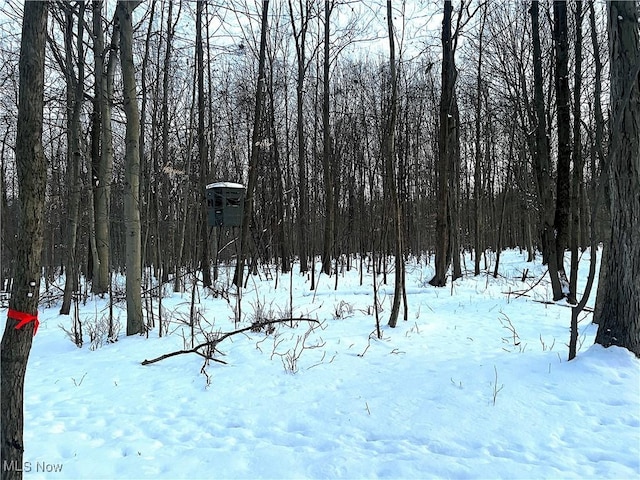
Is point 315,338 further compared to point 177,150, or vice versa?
point 177,150

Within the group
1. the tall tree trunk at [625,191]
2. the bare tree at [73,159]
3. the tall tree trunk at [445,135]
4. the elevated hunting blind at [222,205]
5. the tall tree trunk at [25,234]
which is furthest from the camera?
the elevated hunting blind at [222,205]

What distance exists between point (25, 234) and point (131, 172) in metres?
4.08

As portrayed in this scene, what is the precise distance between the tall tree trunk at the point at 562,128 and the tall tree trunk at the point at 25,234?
768 cm

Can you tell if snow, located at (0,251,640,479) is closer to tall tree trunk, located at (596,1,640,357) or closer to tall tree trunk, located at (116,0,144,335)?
tall tree trunk, located at (596,1,640,357)

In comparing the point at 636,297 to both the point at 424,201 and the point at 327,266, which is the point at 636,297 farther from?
the point at 424,201

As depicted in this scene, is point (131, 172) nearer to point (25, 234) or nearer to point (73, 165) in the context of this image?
point (73, 165)

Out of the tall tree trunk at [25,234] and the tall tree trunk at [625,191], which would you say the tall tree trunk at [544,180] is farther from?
the tall tree trunk at [25,234]

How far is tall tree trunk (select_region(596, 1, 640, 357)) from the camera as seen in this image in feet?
10.5

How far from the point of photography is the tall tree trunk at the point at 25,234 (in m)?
1.44

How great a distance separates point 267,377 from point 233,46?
554cm

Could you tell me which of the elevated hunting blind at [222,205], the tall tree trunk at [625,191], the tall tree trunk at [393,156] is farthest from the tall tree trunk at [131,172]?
the tall tree trunk at [625,191]

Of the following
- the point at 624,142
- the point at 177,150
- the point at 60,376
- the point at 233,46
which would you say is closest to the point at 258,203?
the point at 177,150

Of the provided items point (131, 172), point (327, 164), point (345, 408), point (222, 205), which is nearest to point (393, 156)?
point (345, 408)

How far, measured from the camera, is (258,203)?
58.7 feet
